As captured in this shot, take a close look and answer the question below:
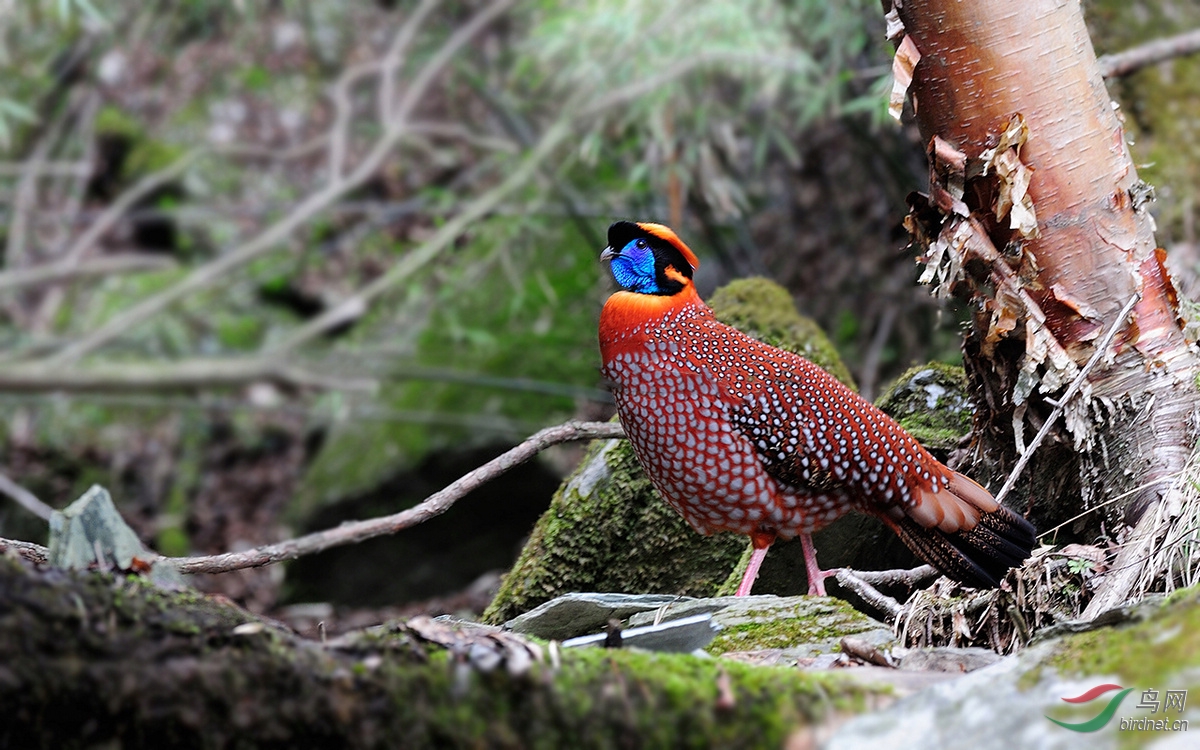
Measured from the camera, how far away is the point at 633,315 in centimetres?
293

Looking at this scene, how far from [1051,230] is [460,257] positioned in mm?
5189

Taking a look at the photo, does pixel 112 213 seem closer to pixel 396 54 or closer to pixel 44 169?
pixel 44 169

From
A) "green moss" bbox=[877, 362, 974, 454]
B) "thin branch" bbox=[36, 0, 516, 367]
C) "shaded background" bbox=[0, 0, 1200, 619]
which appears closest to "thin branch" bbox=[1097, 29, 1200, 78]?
"shaded background" bbox=[0, 0, 1200, 619]

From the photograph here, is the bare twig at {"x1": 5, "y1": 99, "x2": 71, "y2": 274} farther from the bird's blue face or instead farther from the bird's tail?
the bird's tail

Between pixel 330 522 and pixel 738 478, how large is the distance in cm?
468

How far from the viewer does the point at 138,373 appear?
724cm

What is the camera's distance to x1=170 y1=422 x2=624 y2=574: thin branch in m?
2.11

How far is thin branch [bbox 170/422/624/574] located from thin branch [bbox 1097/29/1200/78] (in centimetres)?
221

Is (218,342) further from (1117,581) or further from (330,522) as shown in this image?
(1117,581)

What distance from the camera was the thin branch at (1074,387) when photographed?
2750mm

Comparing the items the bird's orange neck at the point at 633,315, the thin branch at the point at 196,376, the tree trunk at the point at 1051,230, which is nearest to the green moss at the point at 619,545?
the bird's orange neck at the point at 633,315

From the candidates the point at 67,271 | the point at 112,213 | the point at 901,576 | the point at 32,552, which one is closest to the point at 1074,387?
the point at 901,576

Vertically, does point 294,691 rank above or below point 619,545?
above

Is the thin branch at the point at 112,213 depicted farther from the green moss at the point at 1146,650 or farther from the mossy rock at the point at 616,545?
the green moss at the point at 1146,650
